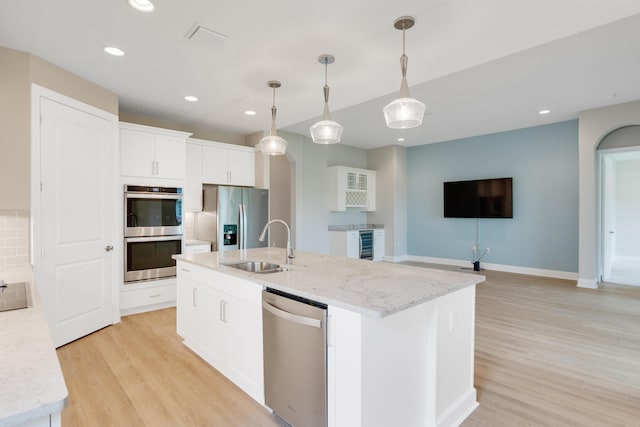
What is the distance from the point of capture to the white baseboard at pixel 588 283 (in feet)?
16.8

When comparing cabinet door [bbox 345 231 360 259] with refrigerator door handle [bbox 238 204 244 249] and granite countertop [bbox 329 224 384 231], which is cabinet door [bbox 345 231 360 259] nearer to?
granite countertop [bbox 329 224 384 231]

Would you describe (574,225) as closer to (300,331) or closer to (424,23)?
(424,23)

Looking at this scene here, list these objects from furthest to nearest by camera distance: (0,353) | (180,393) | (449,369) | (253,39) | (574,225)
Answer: (574,225)
(253,39)
(180,393)
(449,369)
(0,353)

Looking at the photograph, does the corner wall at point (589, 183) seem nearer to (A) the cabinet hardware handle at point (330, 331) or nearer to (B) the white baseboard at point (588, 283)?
(B) the white baseboard at point (588, 283)

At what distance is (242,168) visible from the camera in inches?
207

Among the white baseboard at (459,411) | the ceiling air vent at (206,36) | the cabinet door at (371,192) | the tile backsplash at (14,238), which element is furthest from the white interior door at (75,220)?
the cabinet door at (371,192)

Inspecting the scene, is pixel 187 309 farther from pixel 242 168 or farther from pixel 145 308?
pixel 242 168

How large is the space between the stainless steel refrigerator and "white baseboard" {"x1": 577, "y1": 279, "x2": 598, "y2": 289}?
207 inches

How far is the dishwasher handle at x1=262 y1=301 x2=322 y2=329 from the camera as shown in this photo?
1637mm

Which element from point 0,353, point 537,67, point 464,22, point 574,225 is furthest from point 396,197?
point 0,353

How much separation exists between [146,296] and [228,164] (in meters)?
2.23

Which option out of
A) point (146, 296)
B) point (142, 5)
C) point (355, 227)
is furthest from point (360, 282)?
point (355, 227)

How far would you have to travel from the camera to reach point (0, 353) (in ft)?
3.18

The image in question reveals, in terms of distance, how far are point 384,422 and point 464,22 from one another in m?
2.62
